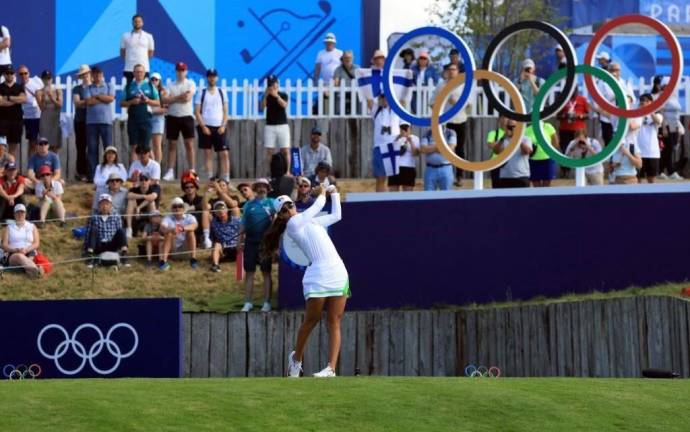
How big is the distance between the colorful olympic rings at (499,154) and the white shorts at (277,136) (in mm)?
3977

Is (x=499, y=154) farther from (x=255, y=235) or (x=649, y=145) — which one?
(x=649, y=145)

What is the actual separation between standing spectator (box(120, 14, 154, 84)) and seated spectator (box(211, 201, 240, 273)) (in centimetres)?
400

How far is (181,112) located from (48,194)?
2766 mm

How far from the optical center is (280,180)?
2366cm

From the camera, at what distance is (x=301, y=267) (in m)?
21.6

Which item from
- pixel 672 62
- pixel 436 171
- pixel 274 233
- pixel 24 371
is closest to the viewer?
pixel 274 233

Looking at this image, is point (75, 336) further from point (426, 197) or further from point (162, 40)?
point (162, 40)

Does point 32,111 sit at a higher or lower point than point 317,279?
higher

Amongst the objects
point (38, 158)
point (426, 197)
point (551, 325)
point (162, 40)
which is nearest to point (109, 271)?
point (38, 158)

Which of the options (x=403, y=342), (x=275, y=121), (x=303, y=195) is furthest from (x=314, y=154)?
(x=403, y=342)

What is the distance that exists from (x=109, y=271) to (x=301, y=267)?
298 centimetres

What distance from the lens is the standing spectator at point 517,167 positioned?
73.3 feet

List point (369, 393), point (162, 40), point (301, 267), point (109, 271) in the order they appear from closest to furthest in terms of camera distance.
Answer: point (369, 393)
point (301, 267)
point (109, 271)
point (162, 40)

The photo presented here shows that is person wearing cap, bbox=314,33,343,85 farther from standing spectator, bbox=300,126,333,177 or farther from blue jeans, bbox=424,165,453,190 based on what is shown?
blue jeans, bbox=424,165,453,190
